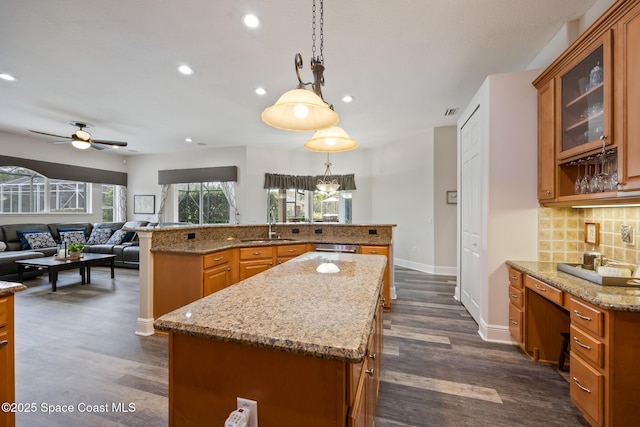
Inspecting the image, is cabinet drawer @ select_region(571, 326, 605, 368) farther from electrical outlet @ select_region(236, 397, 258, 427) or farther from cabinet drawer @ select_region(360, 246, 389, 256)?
cabinet drawer @ select_region(360, 246, 389, 256)

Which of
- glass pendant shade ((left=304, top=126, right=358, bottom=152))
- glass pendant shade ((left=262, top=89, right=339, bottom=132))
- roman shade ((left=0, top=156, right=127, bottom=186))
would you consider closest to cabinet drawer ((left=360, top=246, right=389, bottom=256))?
glass pendant shade ((left=304, top=126, right=358, bottom=152))

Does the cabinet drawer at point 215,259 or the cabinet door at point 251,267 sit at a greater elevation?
the cabinet drawer at point 215,259

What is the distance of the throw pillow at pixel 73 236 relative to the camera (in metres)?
6.02

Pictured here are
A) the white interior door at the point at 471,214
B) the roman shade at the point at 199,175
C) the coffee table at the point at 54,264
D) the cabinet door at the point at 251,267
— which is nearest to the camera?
the white interior door at the point at 471,214

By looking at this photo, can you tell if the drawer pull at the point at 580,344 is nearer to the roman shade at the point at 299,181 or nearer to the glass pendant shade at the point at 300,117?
the glass pendant shade at the point at 300,117

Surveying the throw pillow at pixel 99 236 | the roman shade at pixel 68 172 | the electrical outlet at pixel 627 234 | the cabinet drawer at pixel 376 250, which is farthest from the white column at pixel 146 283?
the roman shade at pixel 68 172

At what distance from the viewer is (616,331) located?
4.66 feet

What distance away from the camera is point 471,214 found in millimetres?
3219

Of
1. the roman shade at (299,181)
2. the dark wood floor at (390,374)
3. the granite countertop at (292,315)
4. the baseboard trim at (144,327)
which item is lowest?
the dark wood floor at (390,374)

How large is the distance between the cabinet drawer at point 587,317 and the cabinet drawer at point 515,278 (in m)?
0.66

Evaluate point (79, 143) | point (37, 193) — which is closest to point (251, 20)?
point (79, 143)

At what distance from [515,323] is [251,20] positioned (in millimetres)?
3616

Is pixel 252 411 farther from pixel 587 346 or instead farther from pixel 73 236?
pixel 73 236

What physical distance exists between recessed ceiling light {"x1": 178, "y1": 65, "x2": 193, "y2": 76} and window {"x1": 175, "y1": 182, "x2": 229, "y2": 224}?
402cm
